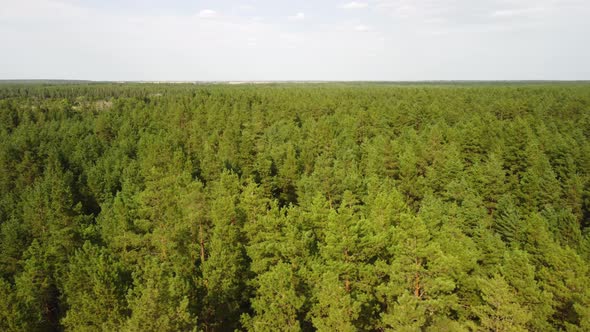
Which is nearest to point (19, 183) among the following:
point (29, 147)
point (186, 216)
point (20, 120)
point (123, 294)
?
point (29, 147)

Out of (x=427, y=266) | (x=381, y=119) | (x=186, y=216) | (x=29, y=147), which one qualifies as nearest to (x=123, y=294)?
(x=186, y=216)

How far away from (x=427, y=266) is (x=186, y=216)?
608 inches

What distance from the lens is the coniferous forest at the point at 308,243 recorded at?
656 inches

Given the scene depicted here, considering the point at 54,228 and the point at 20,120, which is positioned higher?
the point at 20,120

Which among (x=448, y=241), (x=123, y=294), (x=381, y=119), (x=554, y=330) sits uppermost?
(x=381, y=119)

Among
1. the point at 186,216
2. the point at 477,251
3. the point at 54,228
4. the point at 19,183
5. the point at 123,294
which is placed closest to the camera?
the point at 123,294

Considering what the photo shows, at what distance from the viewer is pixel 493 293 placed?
16266 mm

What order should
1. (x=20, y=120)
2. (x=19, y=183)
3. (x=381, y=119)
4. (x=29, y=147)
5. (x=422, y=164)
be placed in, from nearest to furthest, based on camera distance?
1. (x=422, y=164)
2. (x=19, y=183)
3. (x=29, y=147)
4. (x=381, y=119)
5. (x=20, y=120)

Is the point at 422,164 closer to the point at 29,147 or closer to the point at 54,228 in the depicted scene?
the point at 54,228

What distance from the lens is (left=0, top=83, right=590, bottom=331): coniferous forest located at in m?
16.7

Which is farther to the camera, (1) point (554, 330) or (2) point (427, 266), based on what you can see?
(2) point (427, 266)

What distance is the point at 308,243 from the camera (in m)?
21.0

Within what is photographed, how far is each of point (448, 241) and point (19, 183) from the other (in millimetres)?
49427

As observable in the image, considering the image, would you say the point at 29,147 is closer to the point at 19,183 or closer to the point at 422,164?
the point at 19,183
